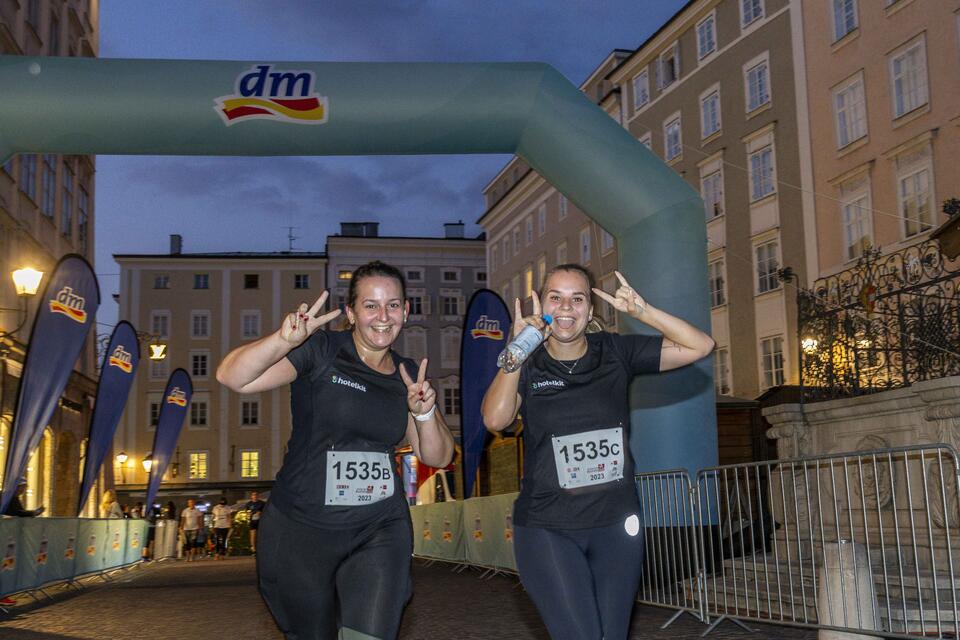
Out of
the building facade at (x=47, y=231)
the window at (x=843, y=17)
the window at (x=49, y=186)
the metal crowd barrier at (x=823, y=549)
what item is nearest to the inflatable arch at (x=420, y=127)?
the metal crowd barrier at (x=823, y=549)

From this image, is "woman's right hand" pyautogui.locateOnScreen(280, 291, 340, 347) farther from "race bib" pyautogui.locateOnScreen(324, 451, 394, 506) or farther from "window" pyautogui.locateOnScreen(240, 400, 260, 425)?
"window" pyautogui.locateOnScreen(240, 400, 260, 425)

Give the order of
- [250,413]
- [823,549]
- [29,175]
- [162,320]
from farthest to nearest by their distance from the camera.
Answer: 1. [162,320]
2. [250,413]
3. [29,175]
4. [823,549]

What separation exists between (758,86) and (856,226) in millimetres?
7125

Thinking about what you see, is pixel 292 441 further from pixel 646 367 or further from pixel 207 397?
pixel 207 397

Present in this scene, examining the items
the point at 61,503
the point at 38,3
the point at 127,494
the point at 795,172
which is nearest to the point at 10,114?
the point at 38,3

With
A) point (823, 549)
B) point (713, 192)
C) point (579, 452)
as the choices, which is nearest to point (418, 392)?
point (579, 452)

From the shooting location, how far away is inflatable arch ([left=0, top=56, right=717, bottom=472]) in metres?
11.8

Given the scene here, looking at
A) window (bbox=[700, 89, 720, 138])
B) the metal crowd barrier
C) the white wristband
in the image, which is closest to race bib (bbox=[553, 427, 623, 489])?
the white wristband

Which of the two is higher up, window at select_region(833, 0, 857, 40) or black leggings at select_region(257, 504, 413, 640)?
window at select_region(833, 0, 857, 40)

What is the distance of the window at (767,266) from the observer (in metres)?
31.7

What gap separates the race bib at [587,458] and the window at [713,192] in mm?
31644

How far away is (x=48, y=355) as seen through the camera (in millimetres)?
13844

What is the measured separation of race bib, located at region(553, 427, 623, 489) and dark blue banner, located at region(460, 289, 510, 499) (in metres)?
12.1

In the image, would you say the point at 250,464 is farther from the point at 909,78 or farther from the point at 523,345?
the point at 523,345
